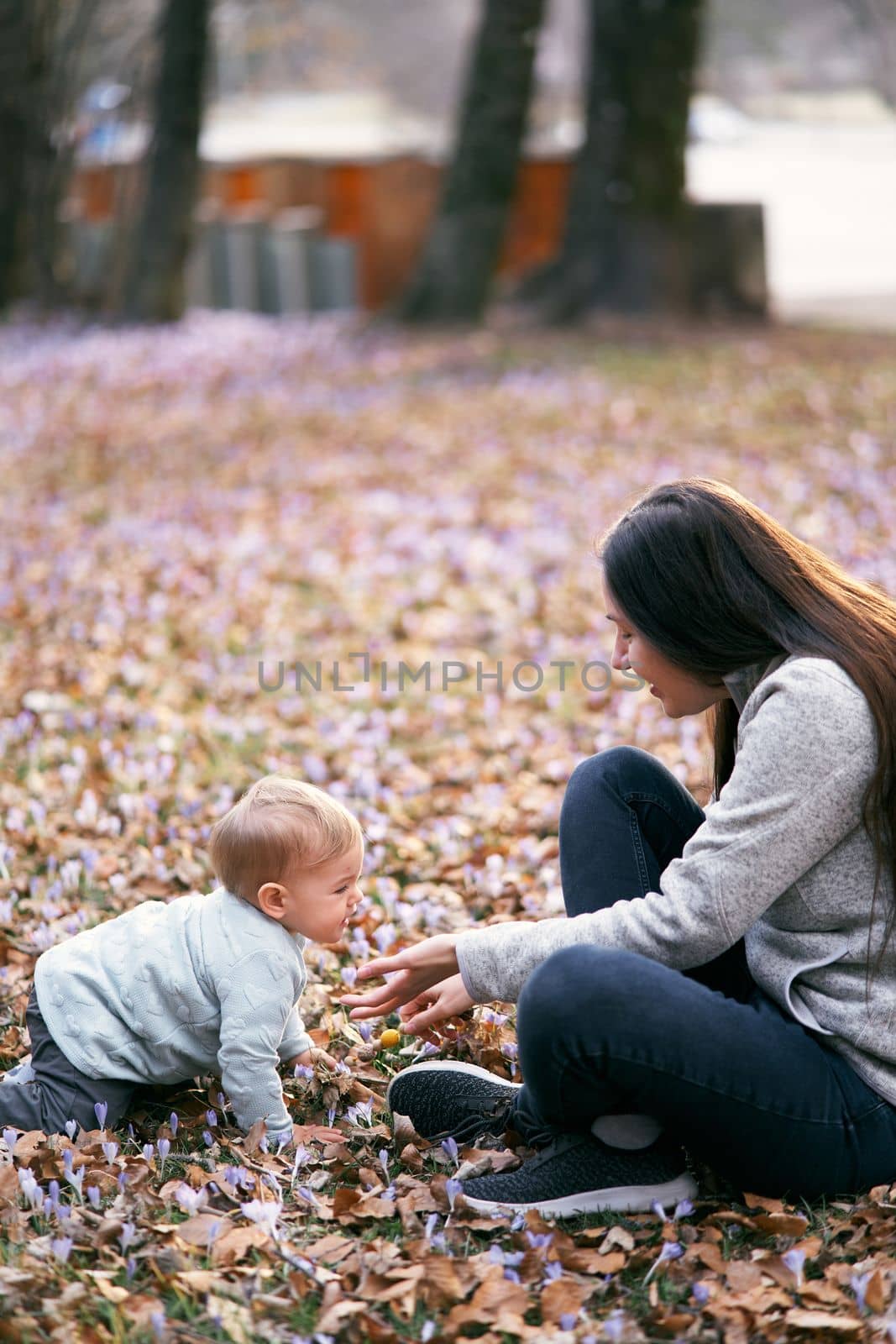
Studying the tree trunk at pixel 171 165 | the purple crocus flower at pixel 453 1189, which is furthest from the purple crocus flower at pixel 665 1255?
the tree trunk at pixel 171 165

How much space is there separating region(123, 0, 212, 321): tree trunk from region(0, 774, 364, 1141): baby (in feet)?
48.1

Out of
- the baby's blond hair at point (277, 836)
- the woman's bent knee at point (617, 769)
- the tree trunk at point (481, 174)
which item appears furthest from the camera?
the tree trunk at point (481, 174)

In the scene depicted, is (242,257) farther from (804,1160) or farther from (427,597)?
(804,1160)

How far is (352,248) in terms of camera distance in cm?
1984

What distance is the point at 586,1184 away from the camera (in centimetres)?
298

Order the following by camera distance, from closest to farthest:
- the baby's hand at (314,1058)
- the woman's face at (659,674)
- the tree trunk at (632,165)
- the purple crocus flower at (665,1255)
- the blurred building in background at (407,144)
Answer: the purple crocus flower at (665,1255) < the woman's face at (659,674) < the baby's hand at (314,1058) < the tree trunk at (632,165) < the blurred building in background at (407,144)

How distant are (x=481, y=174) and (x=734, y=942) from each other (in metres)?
14.2

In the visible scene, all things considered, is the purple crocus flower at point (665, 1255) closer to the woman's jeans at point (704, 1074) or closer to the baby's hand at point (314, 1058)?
the woman's jeans at point (704, 1074)

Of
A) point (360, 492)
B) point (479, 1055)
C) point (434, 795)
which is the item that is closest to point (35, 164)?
point (360, 492)

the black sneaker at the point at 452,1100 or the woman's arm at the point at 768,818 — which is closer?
the woman's arm at the point at 768,818

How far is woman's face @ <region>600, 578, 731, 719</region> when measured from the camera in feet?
9.71

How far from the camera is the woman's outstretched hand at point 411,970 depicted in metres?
3.01

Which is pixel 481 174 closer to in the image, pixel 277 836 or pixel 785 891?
pixel 277 836

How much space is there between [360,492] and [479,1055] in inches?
259
